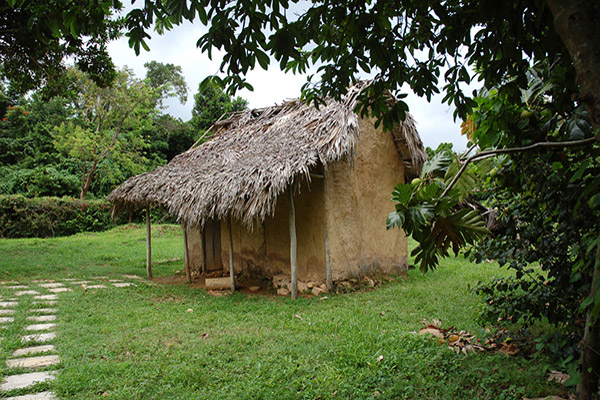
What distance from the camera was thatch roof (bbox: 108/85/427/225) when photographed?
6.14 m

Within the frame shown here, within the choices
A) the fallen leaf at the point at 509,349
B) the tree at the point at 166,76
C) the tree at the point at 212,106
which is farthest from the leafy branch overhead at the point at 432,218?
the tree at the point at 166,76

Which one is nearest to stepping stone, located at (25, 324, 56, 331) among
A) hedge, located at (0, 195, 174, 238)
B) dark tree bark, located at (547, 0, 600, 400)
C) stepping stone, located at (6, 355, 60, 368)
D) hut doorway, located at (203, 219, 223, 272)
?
stepping stone, located at (6, 355, 60, 368)

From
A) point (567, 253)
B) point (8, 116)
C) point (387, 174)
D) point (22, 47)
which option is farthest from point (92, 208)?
point (567, 253)

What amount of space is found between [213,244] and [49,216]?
964 cm

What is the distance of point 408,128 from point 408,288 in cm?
313

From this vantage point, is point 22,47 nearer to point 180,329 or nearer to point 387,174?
point 180,329

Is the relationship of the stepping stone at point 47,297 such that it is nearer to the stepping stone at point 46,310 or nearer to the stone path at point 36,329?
the stone path at point 36,329

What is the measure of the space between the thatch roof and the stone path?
7.09 feet

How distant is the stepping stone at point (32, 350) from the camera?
13.0 ft

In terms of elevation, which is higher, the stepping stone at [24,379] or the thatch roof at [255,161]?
the thatch roof at [255,161]

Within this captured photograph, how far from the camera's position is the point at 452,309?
516 cm

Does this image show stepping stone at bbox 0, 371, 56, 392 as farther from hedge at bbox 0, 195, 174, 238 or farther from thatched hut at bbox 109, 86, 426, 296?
hedge at bbox 0, 195, 174, 238

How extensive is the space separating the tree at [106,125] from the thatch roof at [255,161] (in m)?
9.87

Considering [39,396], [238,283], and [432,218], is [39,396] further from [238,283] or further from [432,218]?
[238,283]
